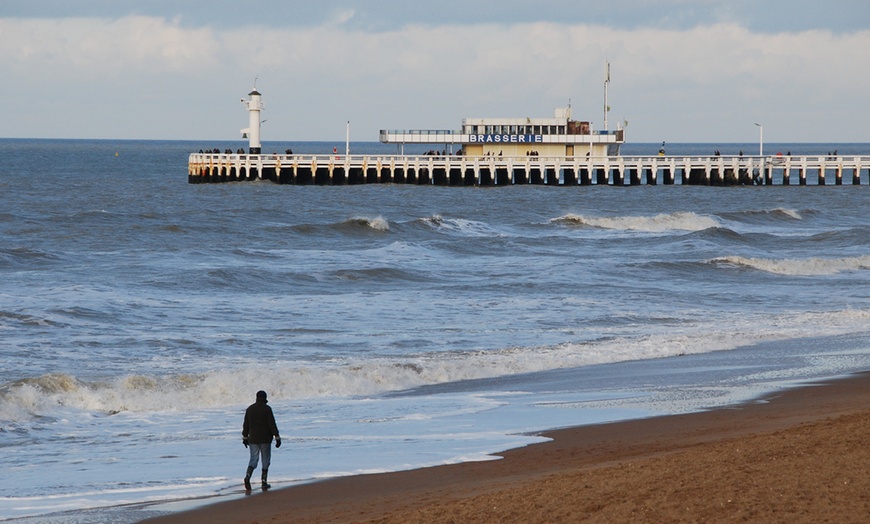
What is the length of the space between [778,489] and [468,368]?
832cm

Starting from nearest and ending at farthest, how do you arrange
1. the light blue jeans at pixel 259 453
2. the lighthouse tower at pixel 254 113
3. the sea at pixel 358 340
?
1. the light blue jeans at pixel 259 453
2. the sea at pixel 358 340
3. the lighthouse tower at pixel 254 113

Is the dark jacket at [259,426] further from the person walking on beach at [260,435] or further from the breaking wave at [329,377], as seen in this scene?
the breaking wave at [329,377]

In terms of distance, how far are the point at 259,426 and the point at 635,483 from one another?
120 inches

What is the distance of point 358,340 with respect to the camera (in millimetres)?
17328

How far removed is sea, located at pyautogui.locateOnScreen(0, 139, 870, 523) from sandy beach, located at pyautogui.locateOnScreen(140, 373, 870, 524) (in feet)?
1.76

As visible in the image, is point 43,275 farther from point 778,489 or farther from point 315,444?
point 778,489

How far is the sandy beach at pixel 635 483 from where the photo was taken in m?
6.74

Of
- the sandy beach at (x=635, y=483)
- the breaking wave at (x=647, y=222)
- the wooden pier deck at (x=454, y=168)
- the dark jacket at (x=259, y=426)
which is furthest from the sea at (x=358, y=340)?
the wooden pier deck at (x=454, y=168)

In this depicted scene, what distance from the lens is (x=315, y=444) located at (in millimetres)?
10500

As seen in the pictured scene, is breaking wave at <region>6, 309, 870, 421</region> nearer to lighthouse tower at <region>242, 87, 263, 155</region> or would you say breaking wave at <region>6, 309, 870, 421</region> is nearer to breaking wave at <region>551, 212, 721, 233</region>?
breaking wave at <region>551, 212, 721, 233</region>

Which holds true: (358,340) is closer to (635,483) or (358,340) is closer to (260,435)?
(260,435)

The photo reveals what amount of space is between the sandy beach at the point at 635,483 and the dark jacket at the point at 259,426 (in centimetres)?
A: 45

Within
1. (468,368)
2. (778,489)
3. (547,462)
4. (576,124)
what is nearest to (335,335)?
(468,368)

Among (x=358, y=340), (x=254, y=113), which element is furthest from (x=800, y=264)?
(x=254, y=113)
